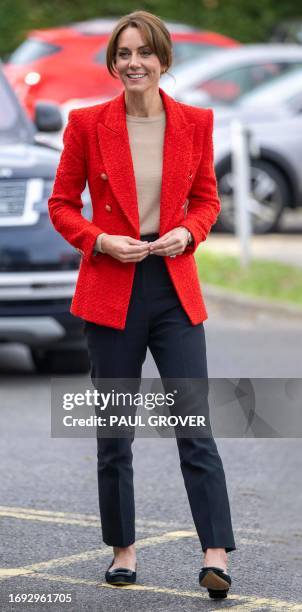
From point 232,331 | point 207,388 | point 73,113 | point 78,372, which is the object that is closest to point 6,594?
point 207,388

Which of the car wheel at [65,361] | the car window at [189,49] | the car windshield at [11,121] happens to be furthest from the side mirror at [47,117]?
the car window at [189,49]

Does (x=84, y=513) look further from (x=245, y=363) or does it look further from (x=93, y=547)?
(x=245, y=363)

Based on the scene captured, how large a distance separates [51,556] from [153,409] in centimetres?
79

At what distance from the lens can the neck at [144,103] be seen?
5223 millimetres

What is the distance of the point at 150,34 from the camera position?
16.8 feet

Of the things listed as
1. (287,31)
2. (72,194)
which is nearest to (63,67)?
(287,31)

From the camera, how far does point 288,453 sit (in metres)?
7.75

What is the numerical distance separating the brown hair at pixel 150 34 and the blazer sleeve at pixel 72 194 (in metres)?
0.26

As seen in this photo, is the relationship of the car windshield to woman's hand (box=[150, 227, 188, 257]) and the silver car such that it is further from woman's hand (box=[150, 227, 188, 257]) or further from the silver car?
the silver car

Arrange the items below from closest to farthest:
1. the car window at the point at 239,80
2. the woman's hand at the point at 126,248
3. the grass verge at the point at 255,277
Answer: the woman's hand at the point at 126,248, the grass verge at the point at 255,277, the car window at the point at 239,80

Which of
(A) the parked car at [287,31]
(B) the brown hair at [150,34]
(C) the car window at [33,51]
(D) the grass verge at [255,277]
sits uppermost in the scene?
(A) the parked car at [287,31]

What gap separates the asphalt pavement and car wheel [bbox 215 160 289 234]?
7.22 meters

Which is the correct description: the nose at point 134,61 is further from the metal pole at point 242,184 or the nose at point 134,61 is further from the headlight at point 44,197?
the metal pole at point 242,184

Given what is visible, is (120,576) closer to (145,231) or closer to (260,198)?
(145,231)
